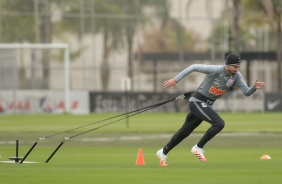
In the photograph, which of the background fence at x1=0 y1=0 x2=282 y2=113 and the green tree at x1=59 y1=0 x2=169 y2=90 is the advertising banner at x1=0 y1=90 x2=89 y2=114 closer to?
the background fence at x1=0 y1=0 x2=282 y2=113

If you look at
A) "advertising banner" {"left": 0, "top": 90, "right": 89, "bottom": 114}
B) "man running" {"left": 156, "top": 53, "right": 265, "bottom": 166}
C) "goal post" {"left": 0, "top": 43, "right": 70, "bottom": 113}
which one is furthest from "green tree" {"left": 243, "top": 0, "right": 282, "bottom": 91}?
"man running" {"left": 156, "top": 53, "right": 265, "bottom": 166}

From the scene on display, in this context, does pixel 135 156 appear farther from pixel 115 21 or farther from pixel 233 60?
pixel 115 21

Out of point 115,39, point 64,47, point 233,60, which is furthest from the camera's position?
point 115,39

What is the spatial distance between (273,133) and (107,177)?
896 inches

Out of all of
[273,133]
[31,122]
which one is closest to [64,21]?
[31,122]

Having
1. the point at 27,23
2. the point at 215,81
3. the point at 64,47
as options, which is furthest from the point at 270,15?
the point at 215,81

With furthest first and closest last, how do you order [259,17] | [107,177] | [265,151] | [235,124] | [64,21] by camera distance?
[259,17], [64,21], [235,124], [265,151], [107,177]

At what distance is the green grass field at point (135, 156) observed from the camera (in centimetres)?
1683

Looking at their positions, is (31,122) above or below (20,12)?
below

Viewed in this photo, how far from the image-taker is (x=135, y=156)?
24.3 m

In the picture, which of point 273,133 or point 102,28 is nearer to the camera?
point 273,133

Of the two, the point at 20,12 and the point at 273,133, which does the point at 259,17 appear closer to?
the point at 20,12

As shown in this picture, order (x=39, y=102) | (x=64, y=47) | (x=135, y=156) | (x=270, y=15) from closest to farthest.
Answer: (x=135, y=156), (x=64, y=47), (x=39, y=102), (x=270, y=15)

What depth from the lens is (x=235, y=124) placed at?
1895 inches
